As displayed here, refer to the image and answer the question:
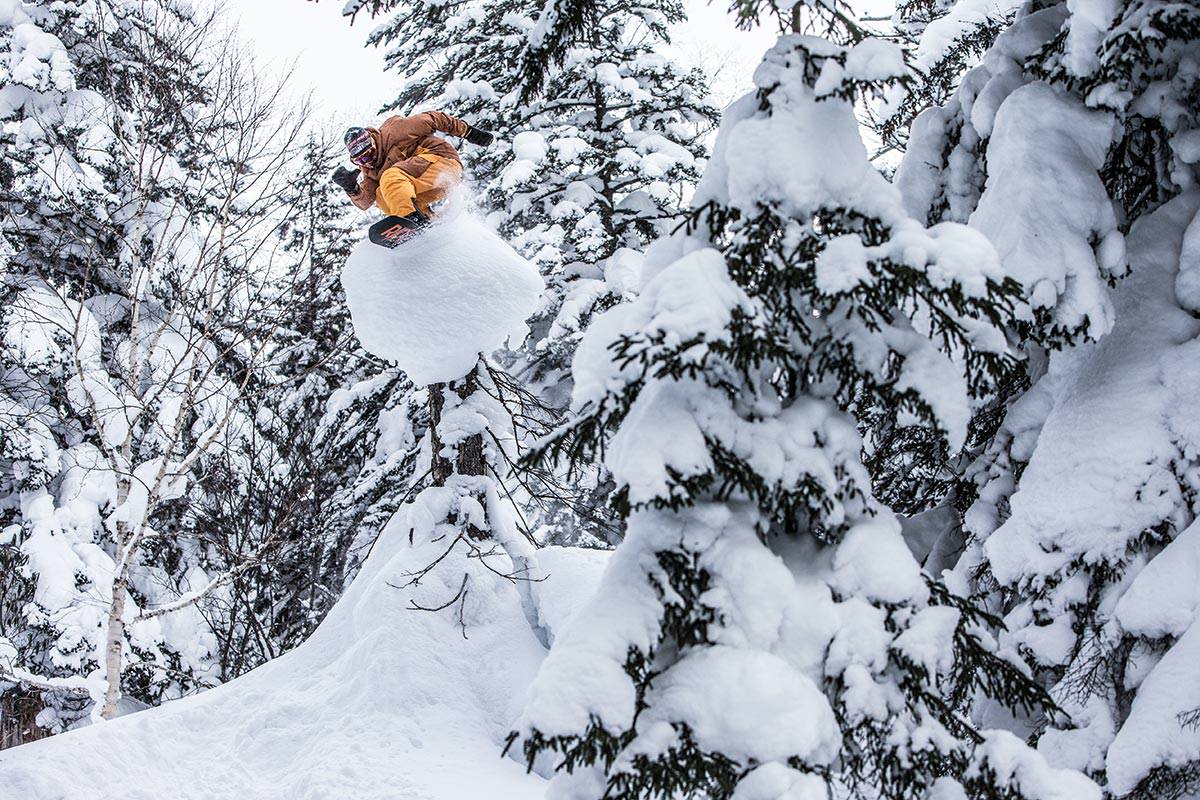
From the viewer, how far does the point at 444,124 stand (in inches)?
260

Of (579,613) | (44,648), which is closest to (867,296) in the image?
(579,613)

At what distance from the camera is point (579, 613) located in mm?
2996

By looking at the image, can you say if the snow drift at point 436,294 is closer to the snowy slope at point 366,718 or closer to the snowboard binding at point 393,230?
the snowboard binding at point 393,230

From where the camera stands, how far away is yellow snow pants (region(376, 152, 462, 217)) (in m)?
5.93

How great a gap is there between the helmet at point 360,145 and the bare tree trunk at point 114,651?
5.81 m

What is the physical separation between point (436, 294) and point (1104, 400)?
13.5ft

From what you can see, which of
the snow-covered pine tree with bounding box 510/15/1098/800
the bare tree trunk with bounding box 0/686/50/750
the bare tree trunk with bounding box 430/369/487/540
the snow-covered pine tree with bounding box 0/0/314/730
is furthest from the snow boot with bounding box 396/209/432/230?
the bare tree trunk with bounding box 0/686/50/750

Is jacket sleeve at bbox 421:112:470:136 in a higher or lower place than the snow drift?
higher

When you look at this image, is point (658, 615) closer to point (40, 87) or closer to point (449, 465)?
point (449, 465)

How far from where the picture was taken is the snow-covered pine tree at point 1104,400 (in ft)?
12.1

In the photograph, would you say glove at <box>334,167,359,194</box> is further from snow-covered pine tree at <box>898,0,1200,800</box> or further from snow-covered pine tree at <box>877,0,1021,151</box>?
snow-covered pine tree at <box>898,0,1200,800</box>

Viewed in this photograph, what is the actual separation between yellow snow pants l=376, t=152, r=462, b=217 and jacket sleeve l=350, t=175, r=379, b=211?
29 centimetres

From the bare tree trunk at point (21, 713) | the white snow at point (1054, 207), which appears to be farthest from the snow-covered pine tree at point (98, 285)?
the white snow at point (1054, 207)

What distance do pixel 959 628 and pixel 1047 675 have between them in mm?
1503
